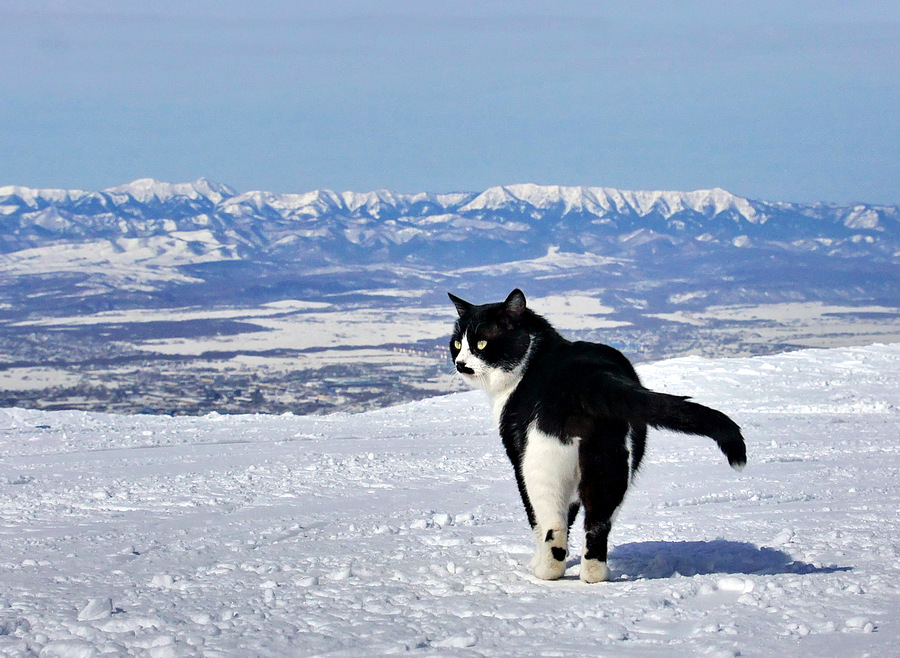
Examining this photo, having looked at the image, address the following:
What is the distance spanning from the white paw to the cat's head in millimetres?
1131

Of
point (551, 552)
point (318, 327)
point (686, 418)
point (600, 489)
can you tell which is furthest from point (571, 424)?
point (318, 327)

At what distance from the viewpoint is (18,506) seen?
24.3 feet

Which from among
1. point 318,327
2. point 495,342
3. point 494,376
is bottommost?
point 318,327

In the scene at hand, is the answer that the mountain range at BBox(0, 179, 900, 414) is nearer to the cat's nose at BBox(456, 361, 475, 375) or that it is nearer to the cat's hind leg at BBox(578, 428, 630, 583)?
the cat's nose at BBox(456, 361, 475, 375)

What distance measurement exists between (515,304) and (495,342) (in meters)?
0.25

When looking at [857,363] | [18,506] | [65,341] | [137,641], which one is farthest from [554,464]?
[65,341]

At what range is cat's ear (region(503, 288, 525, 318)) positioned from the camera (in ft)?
17.1

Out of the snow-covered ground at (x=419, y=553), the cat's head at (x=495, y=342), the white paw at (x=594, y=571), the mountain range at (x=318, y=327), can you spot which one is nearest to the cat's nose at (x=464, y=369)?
the cat's head at (x=495, y=342)

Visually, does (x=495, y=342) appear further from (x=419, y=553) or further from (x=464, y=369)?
(x=419, y=553)

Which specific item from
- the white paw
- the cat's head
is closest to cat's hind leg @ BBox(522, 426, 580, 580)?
the white paw

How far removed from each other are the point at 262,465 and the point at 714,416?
258 inches

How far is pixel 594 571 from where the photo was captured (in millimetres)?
4766

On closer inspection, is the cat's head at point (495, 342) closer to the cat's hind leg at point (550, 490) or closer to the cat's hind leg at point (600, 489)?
the cat's hind leg at point (550, 490)

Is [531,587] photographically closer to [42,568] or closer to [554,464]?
[554,464]
